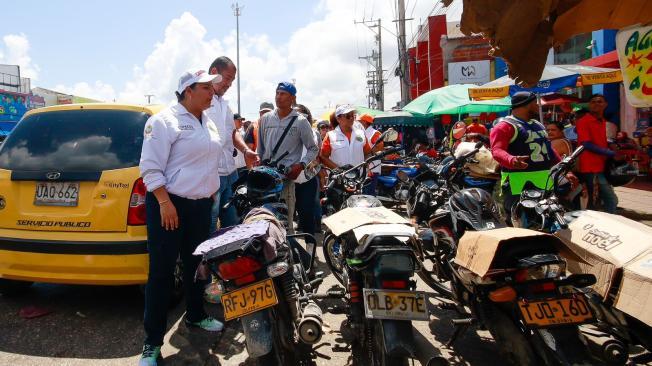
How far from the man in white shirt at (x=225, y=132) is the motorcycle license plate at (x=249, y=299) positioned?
1.58 m

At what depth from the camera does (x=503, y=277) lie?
2.37m

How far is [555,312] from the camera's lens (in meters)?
2.20

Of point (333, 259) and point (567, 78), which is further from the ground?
point (567, 78)

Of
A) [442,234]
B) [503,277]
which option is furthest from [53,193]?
[503,277]

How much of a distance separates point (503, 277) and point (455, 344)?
35.9 inches

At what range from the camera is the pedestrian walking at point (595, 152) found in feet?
19.3

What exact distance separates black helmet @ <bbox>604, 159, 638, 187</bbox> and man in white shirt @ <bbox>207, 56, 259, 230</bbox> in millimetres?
4978

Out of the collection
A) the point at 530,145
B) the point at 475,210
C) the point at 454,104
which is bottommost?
the point at 475,210

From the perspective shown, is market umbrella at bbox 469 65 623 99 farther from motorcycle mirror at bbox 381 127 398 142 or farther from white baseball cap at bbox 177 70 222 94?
white baseball cap at bbox 177 70 222 94

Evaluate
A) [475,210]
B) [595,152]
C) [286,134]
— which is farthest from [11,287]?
[595,152]

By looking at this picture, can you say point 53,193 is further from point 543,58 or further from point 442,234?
point 543,58

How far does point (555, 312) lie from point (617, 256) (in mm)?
695

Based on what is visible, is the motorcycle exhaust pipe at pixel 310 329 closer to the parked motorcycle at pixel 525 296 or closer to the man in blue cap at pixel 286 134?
the parked motorcycle at pixel 525 296

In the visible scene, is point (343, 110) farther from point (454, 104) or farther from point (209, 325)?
point (454, 104)
